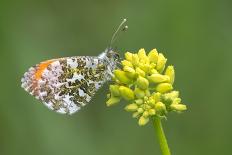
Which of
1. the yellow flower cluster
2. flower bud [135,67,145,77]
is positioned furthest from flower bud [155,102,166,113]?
flower bud [135,67,145,77]

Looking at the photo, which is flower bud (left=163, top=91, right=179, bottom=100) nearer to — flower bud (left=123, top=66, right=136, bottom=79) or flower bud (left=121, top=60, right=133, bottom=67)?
flower bud (left=123, top=66, right=136, bottom=79)

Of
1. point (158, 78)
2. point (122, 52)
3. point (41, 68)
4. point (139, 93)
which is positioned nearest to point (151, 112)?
point (139, 93)

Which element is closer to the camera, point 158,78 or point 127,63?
point 158,78

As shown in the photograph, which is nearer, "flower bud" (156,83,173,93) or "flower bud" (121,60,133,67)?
"flower bud" (156,83,173,93)

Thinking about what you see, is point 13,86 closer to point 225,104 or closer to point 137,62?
point 225,104

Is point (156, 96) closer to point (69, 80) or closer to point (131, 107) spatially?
point (131, 107)

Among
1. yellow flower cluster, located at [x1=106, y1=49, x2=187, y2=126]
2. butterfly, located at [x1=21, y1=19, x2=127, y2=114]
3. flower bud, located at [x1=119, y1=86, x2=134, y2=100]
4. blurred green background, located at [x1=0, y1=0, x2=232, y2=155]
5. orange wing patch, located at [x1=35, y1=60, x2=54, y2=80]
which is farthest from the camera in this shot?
blurred green background, located at [x1=0, y1=0, x2=232, y2=155]
